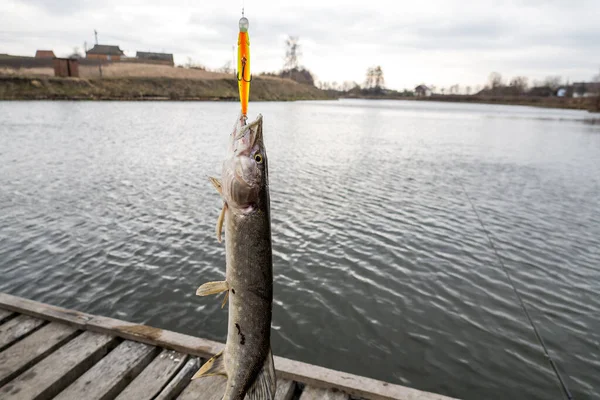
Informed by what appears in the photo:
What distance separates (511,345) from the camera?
7551 mm

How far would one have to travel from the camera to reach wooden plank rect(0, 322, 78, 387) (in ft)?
14.7

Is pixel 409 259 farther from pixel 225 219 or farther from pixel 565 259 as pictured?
pixel 225 219

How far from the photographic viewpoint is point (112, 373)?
4.54 meters

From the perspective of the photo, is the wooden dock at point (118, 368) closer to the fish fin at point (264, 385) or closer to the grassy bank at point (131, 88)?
the fish fin at point (264, 385)

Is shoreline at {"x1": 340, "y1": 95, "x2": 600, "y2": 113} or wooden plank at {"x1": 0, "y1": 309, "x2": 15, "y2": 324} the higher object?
shoreline at {"x1": 340, "y1": 95, "x2": 600, "y2": 113}

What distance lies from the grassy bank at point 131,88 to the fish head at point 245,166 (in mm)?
76195

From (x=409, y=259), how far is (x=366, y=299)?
2570 mm

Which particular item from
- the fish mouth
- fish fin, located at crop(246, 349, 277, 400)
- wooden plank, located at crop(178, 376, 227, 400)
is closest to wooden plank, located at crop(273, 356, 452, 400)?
wooden plank, located at crop(178, 376, 227, 400)

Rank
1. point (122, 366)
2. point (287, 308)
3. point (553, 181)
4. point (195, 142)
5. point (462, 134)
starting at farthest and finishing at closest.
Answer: point (462, 134), point (195, 142), point (553, 181), point (287, 308), point (122, 366)

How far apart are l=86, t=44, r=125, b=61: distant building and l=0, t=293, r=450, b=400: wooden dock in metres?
158

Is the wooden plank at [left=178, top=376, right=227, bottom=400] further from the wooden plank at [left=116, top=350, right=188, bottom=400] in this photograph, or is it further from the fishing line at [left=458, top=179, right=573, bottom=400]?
the fishing line at [left=458, top=179, right=573, bottom=400]

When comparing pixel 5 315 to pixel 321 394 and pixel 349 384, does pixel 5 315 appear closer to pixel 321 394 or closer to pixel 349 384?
pixel 321 394

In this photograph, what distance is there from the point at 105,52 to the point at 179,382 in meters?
167

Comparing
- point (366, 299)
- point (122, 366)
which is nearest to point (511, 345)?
point (366, 299)
